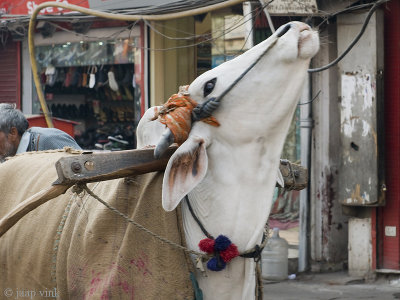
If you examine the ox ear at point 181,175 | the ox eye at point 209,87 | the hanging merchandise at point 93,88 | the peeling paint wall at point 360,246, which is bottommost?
the peeling paint wall at point 360,246

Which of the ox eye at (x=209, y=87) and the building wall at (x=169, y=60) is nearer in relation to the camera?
the ox eye at (x=209, y=87)

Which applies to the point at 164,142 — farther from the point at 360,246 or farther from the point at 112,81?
the point at 112,81

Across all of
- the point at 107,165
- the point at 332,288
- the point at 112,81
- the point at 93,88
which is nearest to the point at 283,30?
the point at 107,165

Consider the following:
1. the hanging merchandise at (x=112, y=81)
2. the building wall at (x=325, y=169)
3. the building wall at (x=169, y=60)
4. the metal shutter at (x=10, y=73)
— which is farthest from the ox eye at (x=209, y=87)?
the metal shutter at (x=10, y=73)

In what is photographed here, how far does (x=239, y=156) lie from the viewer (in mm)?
3201

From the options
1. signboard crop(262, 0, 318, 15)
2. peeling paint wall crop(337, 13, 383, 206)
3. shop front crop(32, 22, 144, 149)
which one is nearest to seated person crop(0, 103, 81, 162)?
signboard crop(262, 0, 318, 15)

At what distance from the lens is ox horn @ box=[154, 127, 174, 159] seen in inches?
123

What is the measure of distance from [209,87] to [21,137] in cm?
223

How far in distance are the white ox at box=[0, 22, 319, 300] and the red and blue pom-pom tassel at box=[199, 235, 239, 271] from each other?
0.05 metres

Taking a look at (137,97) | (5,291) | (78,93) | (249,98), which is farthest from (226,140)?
(78,93)

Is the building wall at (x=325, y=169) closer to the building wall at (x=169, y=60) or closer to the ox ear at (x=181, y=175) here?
the building wall at (x=169, y=60)

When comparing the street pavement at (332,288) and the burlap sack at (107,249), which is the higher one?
the burlap sack at (107,249)

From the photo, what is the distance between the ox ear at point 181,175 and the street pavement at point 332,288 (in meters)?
4.94

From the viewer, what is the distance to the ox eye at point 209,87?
3.19m
